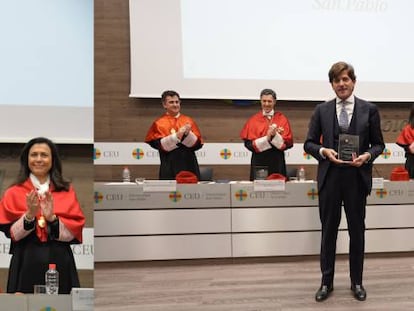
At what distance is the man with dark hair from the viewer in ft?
14.0

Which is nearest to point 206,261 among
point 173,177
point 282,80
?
point 173,177

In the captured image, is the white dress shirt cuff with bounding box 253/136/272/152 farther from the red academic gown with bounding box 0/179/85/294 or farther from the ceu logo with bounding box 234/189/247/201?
the red academic gown with bounding box 0/179/85/294

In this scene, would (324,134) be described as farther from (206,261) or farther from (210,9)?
(210,9)

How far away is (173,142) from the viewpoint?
426 centimetres

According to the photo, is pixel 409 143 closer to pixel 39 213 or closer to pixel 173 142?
pixel 173 142

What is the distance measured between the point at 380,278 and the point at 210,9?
3924 mm

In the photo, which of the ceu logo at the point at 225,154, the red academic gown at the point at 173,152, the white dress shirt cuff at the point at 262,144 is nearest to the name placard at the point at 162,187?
the red academic gown at the point at 173,152

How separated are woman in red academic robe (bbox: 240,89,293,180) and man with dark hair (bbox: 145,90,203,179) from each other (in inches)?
23.2

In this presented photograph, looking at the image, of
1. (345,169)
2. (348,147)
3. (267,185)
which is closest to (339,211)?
(345,169)

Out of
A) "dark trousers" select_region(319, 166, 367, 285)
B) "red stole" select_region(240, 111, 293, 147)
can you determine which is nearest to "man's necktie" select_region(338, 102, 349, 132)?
"dark trousers" select_region(319, 166, 367, 285)

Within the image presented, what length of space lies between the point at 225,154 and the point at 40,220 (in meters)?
4.27

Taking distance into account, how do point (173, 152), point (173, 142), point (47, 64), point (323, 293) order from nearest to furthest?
point (47, 64)
point (323, 293)
point (173, 142)
point (173, 152)

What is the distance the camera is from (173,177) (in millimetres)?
4379

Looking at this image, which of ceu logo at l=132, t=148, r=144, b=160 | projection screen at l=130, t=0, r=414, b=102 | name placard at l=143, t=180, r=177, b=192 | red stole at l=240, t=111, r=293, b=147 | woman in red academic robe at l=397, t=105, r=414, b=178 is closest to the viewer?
name placard at l=143, t=180, r=177, b=192
